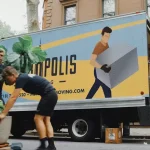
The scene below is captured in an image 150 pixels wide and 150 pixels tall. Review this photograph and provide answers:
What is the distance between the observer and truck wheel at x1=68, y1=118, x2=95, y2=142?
9404 millimetres

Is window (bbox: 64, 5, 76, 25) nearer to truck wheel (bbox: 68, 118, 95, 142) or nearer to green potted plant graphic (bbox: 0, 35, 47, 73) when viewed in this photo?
truck wheel (bbox: 68, 118, 95, 142)

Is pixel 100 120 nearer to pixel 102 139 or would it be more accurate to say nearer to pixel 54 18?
pixel 102 139

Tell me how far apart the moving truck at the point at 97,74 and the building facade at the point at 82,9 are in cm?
1017

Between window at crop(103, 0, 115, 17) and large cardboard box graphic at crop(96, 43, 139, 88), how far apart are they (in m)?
11.8

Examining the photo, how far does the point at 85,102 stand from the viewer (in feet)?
30.7

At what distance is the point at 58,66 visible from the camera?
10.0m

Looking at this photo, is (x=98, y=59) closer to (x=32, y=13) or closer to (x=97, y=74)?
(x=97, y=74)

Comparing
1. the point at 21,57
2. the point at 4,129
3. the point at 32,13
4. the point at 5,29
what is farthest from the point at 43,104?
the point at 5,29

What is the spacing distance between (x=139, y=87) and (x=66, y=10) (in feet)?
47.2

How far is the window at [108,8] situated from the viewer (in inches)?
814

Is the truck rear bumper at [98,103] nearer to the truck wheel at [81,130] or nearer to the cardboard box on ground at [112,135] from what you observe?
the truck wheel at [81,130]

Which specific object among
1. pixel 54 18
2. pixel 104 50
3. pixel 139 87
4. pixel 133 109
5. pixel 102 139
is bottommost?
pixel 102 139

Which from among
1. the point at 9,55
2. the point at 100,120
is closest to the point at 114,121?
the point at 100,120

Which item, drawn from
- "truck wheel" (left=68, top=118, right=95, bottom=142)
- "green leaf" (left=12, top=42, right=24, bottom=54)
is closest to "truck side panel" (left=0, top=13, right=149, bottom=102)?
"truck wheel" (left=68, top=118, right=95, bottom=142)
